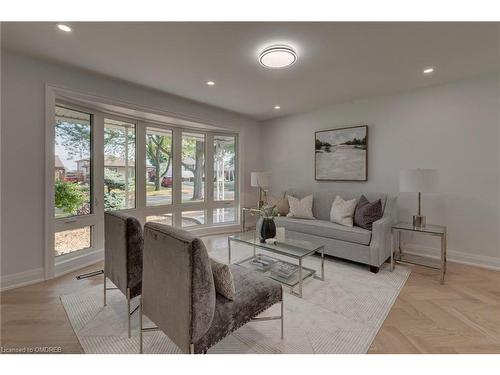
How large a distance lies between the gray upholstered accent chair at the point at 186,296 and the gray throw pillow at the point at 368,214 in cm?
218

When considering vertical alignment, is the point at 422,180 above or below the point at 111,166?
below

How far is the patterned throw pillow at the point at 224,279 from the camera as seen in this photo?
1.39 m

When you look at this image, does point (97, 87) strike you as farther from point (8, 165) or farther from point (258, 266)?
point (258, 266)

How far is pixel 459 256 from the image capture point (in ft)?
10.1

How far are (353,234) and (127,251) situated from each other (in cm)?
262

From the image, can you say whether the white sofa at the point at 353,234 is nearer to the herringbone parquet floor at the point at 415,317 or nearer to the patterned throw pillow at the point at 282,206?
the patterned throw pillow at the point at 282,206

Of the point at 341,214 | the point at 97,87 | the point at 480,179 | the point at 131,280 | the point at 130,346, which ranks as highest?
the point at 97,87

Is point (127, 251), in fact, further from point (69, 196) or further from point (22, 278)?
point (69, 196)

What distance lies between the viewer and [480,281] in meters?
2.54

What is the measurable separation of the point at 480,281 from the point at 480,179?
1.29m

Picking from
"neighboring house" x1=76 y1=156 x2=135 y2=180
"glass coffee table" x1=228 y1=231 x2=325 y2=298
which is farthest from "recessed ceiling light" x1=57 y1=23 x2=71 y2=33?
"glass coffee table" x1=228 y1=231 x2=325 y2=298

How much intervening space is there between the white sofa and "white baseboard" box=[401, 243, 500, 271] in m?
0.64

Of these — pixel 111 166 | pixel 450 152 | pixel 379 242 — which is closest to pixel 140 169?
pixel 111 166
